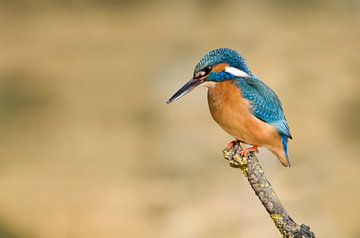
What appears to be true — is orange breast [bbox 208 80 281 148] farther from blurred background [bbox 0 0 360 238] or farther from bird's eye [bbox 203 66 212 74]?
blurred background [bbox 0 0 360 238]

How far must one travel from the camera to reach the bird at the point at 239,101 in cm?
187

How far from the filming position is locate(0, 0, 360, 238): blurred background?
234 inches

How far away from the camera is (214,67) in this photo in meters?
1.87

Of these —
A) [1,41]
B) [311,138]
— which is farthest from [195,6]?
[311,138]

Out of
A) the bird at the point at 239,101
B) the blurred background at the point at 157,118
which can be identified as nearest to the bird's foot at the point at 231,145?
the bird at the point at 239,101

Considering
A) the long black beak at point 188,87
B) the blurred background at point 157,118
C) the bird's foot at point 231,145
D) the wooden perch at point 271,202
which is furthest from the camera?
the blurred background at point 157,118

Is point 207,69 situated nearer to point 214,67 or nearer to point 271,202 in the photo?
point 214,67

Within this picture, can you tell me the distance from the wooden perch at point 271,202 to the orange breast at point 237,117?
0.08 metres

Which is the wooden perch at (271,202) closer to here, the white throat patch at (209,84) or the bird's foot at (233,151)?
the bird's foot at (233,151)

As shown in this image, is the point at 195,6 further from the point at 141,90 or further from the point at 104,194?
the point at 104,194

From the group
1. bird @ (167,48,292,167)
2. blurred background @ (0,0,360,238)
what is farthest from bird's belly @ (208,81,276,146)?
blurred background @ (0,0,360,238)

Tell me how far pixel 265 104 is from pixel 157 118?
508cm

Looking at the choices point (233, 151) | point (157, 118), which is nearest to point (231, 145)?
point (233, 151)

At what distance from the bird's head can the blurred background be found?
3843 millimetres
